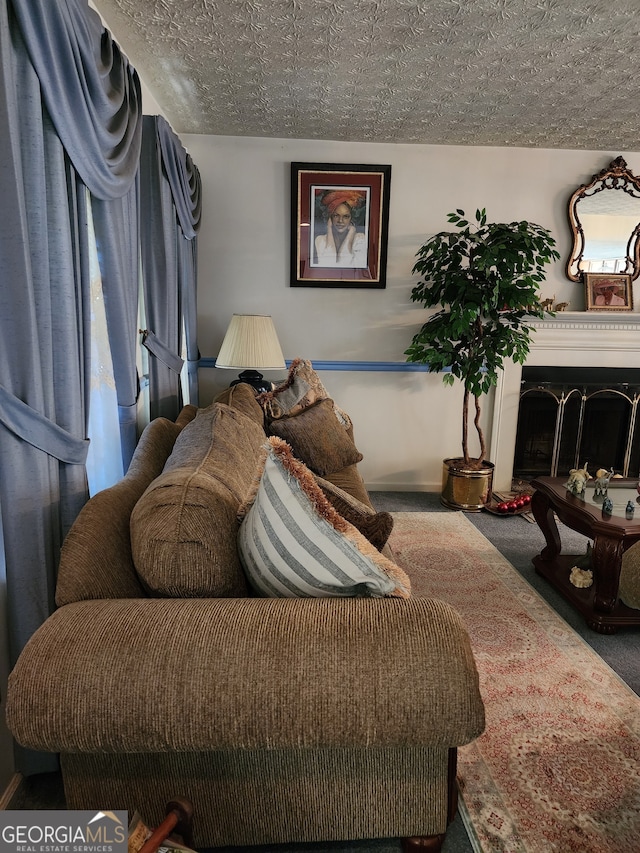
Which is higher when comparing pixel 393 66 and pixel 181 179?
pixel 393 66

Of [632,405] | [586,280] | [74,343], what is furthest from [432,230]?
[74,343]

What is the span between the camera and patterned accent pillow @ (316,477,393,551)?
133cm

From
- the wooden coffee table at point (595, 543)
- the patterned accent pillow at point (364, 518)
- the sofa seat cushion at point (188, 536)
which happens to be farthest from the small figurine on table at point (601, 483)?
the sofa seat cushion at point (188, 536)

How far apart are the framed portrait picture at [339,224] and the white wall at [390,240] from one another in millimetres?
63

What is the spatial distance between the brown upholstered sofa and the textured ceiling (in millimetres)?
1811

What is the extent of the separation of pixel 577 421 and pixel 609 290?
906mm

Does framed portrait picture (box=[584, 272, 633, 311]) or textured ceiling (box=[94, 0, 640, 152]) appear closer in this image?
textured ceiling (box=[94, 0, 640, 152])

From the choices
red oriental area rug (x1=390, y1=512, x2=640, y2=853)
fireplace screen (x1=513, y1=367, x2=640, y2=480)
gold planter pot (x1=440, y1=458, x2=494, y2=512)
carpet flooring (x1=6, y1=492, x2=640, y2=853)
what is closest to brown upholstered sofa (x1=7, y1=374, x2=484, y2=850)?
carpet flooring (x1=6, y1=492, x2=640, y2=853)

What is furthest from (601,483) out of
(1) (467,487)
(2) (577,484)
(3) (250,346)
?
(3) (250,346)

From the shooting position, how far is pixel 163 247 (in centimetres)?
257

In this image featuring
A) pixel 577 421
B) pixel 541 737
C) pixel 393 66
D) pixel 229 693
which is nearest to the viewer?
pixel 229 693

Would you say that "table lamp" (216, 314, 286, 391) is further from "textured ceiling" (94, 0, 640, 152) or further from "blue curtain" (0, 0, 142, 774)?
"blue curtain" (0, 0, 142, 774)

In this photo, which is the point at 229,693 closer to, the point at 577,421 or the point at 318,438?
the point at 318,438

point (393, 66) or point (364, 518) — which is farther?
point (393, 66)
